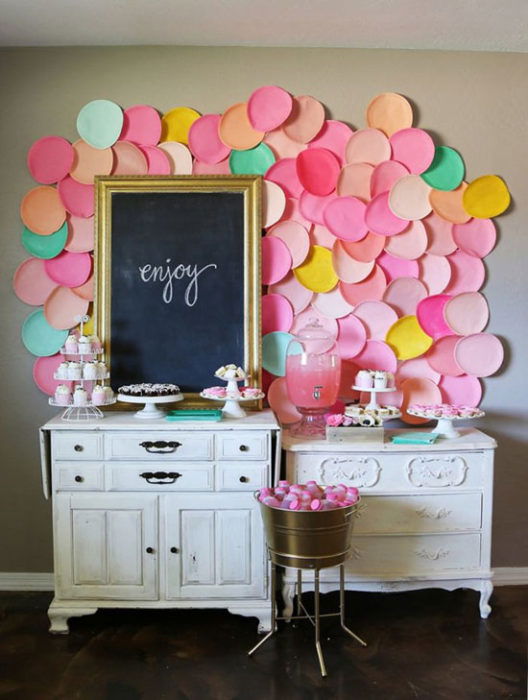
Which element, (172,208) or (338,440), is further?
(172,208)

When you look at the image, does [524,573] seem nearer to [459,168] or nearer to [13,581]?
[459,168]

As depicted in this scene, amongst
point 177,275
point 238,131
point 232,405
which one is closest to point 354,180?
point 238,131

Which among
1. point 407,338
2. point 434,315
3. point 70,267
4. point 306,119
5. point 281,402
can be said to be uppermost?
point 306,119

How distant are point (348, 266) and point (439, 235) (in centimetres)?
45

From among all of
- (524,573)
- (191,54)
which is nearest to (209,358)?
(191,54)

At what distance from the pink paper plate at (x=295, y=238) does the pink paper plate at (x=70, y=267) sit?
0.88 meters

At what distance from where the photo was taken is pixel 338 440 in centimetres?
274

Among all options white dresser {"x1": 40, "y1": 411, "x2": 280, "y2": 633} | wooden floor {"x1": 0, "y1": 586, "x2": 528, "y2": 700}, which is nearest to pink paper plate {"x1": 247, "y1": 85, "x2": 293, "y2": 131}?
white dresser {"x1": 40, "y1": 411, "x2": 280, "y2": 633}

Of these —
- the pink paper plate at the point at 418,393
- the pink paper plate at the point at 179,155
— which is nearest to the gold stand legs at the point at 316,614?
the pink paper plate at the point at 418,393

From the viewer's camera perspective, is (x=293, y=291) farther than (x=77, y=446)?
Yes

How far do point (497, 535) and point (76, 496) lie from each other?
2.01 metres

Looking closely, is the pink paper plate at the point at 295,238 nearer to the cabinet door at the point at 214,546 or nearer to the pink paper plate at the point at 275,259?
the pink paper plate at the point at 275,259

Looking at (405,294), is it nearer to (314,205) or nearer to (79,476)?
(314,205)

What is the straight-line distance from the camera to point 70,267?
3.04 metres
